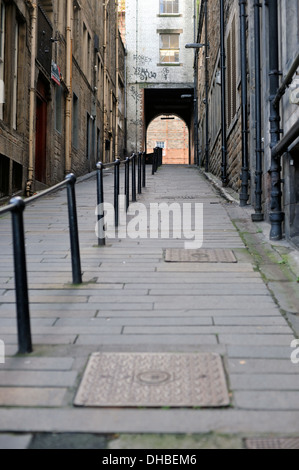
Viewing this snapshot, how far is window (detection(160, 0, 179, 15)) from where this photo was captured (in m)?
28.3

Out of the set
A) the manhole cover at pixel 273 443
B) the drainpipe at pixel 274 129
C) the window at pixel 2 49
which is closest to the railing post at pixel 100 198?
the drainpipe at pixel 274 129

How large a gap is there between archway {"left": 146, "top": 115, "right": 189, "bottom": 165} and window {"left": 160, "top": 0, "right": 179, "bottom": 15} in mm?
15014

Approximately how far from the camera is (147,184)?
468 inches

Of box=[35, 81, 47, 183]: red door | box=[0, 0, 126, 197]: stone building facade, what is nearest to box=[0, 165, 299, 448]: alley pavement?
box=[0, 0, 126, 197]: stone building facade

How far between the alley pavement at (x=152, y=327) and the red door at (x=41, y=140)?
6469 millimetres

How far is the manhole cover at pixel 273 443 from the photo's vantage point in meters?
1.71

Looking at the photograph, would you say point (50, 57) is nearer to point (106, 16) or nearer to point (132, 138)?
point (106, 16)

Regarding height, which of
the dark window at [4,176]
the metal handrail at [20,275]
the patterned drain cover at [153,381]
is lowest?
the patterned drain cover at [153,381]

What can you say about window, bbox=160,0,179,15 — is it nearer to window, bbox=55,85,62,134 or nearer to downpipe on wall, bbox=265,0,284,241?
window, bbox=55,85,62,134

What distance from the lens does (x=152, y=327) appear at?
2830 mm

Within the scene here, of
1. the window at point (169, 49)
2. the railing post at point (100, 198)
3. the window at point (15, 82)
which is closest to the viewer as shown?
the railing post at point (100, 198)

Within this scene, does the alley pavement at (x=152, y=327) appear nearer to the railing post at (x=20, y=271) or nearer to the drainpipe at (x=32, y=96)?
the railing post at (x=20, y=271)

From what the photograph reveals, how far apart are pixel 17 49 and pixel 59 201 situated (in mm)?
3150
